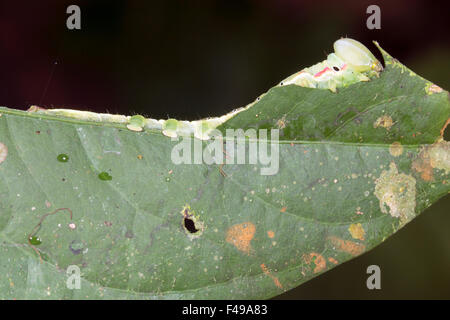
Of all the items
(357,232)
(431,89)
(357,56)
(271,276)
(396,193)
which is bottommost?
(271,276)

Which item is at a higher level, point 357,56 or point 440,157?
point 357,56

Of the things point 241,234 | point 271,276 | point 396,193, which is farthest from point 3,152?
point 396,193

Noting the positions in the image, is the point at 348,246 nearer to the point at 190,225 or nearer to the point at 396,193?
the point at 396,193

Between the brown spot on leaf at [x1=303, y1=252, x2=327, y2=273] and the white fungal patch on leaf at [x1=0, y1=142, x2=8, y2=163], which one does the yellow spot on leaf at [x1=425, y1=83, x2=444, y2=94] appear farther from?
the white fungal patch on leaf at [x1=0, y1=142, x2=8, y2=163]

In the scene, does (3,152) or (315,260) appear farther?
(315,260)

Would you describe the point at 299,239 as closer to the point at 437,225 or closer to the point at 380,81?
the point at 380,81

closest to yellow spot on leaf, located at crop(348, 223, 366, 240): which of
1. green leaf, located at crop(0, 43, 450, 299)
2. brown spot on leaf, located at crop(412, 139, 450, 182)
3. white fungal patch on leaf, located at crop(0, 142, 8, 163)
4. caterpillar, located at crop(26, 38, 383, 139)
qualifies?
green leaf, located at crop(0, 43, 450, 299)

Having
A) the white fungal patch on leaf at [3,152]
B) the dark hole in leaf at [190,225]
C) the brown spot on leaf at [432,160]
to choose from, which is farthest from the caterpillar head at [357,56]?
the white fungal patch on leaf at [3,152]

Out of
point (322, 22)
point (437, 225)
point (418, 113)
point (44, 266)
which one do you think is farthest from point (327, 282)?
point (44, 266)
